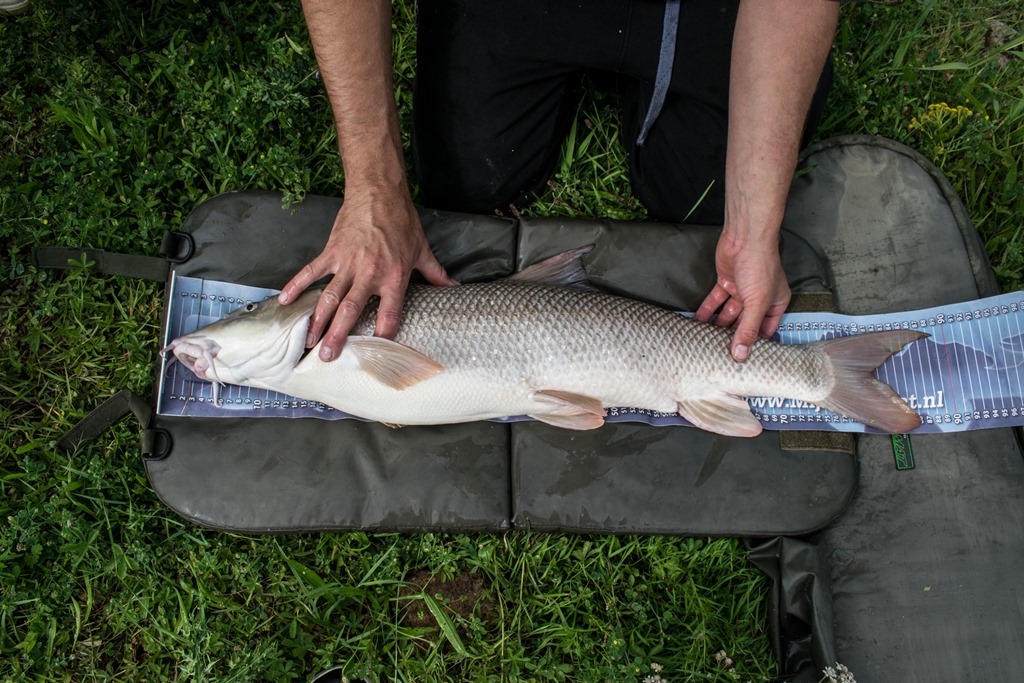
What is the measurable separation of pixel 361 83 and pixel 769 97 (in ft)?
5.57

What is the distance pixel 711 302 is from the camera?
A: 328cm

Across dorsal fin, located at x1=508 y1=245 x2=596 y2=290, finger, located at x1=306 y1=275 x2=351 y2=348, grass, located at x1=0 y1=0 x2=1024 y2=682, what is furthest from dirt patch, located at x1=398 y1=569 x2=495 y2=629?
dorsal fin, located at x1=508 y1=245 x2=596 y2=290

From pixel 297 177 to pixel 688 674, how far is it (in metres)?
3.07

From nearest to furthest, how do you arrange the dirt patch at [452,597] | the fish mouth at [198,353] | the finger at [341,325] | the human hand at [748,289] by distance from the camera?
the finger at [341,325], the fish mouth at [198,353], the human hand at [748,289], the dirt patch at [452,597]

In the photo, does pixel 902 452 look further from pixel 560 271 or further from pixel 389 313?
pixel 389 313

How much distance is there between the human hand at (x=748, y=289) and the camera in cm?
303

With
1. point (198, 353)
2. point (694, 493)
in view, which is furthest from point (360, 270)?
point (694, 493)

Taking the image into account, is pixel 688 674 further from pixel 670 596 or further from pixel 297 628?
pixel 297 628

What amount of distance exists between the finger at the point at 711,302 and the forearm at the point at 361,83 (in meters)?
1.48

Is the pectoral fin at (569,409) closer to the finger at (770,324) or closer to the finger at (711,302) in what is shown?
the finger at (711,302)

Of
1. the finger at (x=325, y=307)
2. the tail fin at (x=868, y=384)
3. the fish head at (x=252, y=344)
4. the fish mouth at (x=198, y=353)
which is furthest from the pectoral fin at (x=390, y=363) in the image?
the tail fin at (x=868, y=384)

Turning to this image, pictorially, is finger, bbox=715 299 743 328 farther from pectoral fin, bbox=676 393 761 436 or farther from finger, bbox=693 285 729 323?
pectoral fin, bbox=676 393 761 436

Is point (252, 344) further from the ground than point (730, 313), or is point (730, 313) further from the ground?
point (730, 313)

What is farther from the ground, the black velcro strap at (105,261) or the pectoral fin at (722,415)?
the black velcro strap at (105,261)
